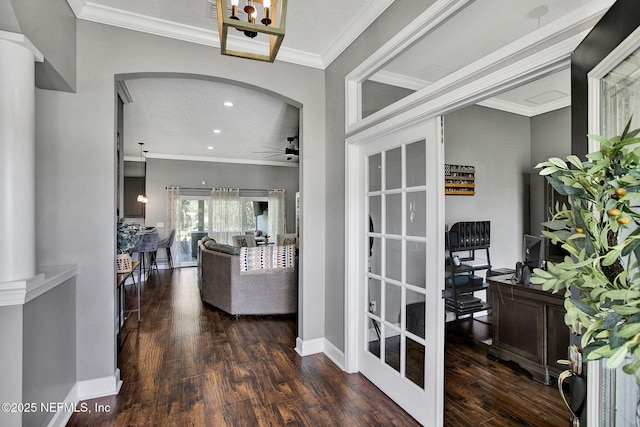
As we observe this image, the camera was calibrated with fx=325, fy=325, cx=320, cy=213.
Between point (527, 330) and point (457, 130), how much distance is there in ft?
8.37

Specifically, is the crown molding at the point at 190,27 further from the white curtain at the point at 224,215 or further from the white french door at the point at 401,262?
the white curtain at the point at 224,215

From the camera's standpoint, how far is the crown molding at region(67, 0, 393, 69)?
2443 mm

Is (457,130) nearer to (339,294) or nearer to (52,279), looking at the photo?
(339,294)

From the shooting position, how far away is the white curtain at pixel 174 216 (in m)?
8.41

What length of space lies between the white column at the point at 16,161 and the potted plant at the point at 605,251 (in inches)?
91.9

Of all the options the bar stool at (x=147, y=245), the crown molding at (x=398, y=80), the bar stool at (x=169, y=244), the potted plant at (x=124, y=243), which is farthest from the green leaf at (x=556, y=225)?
the bar stool at (x=169, y=244)

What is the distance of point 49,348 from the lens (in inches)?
80.2

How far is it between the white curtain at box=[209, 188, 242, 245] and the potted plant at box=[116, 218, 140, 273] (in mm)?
5561

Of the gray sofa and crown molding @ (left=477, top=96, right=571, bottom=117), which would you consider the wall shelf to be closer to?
crown molding @ (left=477, top=96, right=571, bottom=117)

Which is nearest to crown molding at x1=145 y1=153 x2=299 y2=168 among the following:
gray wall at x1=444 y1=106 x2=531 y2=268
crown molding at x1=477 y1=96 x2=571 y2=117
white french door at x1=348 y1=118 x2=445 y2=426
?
gray wall at x1=444 y1=106 x2=531 y2=268

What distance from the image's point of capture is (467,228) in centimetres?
418

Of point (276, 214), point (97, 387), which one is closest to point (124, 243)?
point (97, 387)

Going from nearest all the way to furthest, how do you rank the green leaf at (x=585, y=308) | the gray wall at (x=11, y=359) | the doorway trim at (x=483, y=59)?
the green leaf at (x=585, y=308) → the doorway trim at (x=483, y=59) → the gray wall at (x=11, y=359)

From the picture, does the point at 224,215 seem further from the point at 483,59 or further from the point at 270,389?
the point at 483,59
